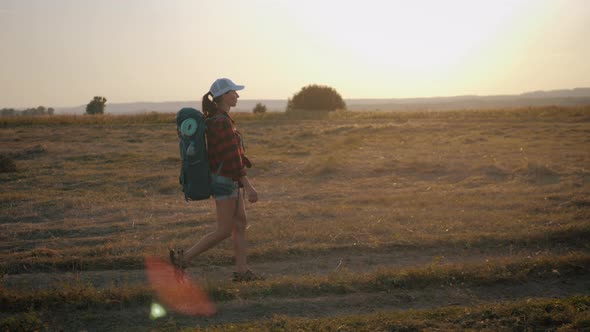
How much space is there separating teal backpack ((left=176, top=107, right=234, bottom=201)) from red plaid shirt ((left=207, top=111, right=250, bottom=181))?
0.08 metres

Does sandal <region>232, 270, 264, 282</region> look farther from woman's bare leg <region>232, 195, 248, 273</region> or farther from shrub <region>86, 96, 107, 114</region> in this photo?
shrub <region>86, 96, 107, 114</region>

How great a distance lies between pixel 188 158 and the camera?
5266 millimetres

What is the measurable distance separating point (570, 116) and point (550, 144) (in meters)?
16.1

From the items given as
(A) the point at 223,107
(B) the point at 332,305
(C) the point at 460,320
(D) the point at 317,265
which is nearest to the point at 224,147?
(A) the point at 223,107

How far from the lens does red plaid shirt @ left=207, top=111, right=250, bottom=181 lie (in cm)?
533

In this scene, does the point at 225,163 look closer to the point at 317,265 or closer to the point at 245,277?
the point at 245,277

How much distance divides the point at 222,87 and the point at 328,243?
293 cm

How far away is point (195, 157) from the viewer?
5250 mm

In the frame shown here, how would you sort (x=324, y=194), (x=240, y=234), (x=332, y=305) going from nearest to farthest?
1. (x=332, y=305)
2. (x=240, y=234)
3. (x=324, y=194)

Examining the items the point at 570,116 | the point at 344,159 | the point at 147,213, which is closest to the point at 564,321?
the point at 147,213

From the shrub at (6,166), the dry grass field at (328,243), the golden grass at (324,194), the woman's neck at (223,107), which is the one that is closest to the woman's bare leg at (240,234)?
the dry grass field at (328,243)

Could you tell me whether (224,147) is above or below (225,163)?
above

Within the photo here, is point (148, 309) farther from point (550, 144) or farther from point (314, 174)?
point (550, 144)

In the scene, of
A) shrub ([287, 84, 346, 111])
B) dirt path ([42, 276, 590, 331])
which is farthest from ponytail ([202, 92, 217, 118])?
shrub ([287, 84, 346, 111])
